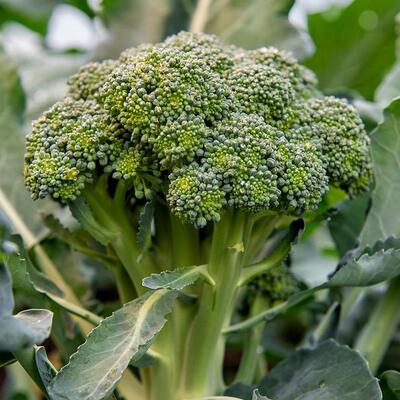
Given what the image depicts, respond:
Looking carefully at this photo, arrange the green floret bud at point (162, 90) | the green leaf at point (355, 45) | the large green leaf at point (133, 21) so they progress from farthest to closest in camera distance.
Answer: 1. the green leaf at point (355, 45)
2. the large green leaf at point (133, 21)
3. the green floret bud at point (162, 90)

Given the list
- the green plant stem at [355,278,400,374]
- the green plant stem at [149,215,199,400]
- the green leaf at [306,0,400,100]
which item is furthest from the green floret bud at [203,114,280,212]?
the green leaf at [306,0,400,100]

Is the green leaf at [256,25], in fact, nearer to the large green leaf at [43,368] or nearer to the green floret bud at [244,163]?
the green floret bud at [244,163]

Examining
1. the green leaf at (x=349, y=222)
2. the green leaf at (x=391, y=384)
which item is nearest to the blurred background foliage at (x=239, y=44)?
the green leaf at (x=349, y=222)

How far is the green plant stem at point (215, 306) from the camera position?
0.78 meters

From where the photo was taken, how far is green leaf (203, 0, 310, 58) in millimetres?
1101

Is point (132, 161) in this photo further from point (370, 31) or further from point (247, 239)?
point (370, 31)

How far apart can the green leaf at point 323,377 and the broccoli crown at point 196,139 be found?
0.19 metres

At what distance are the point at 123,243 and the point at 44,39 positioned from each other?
1.10 metres

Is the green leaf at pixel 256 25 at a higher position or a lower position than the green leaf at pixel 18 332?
higher

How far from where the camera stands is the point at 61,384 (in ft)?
2.18

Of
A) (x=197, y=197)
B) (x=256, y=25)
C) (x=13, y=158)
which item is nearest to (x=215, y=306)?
(x=197, y=197)

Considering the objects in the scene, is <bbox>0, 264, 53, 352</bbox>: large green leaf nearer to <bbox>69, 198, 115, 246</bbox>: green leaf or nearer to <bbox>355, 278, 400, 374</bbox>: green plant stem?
<bbox>69, 198, 115, 246</bbox>: green leaf

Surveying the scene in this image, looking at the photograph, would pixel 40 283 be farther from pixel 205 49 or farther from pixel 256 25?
pixel 256 25

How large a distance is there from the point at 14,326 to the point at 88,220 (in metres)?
0.18
